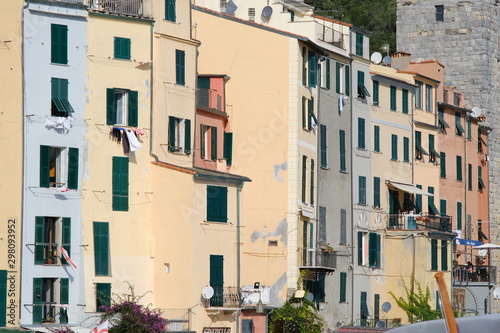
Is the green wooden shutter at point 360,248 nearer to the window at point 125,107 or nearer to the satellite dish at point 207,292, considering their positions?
the satellite dish at point 207,292

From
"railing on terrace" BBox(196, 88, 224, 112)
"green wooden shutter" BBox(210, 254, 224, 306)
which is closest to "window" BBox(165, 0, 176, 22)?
"railing on terrace" BBox(196, 88, 224, 112)

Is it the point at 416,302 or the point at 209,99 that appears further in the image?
the point at 416,302

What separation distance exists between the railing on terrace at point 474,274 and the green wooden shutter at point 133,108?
32473mm

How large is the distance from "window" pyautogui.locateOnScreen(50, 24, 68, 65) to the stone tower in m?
43.2

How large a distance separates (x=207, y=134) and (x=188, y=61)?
13.6ft

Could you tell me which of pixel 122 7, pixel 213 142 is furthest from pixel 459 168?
pixel 122 7

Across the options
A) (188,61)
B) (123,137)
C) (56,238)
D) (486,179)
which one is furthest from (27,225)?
(486,179)

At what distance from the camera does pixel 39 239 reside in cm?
5188

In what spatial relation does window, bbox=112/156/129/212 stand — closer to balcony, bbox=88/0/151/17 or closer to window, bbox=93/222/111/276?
window, bbox=93/222/111/276

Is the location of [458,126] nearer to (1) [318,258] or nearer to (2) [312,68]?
(2) [312,68]

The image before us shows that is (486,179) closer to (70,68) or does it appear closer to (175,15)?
(175,15)

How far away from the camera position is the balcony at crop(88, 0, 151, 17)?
55.0 meters

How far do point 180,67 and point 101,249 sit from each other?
974 cm

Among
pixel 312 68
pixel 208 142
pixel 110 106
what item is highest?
pixel 312 68
